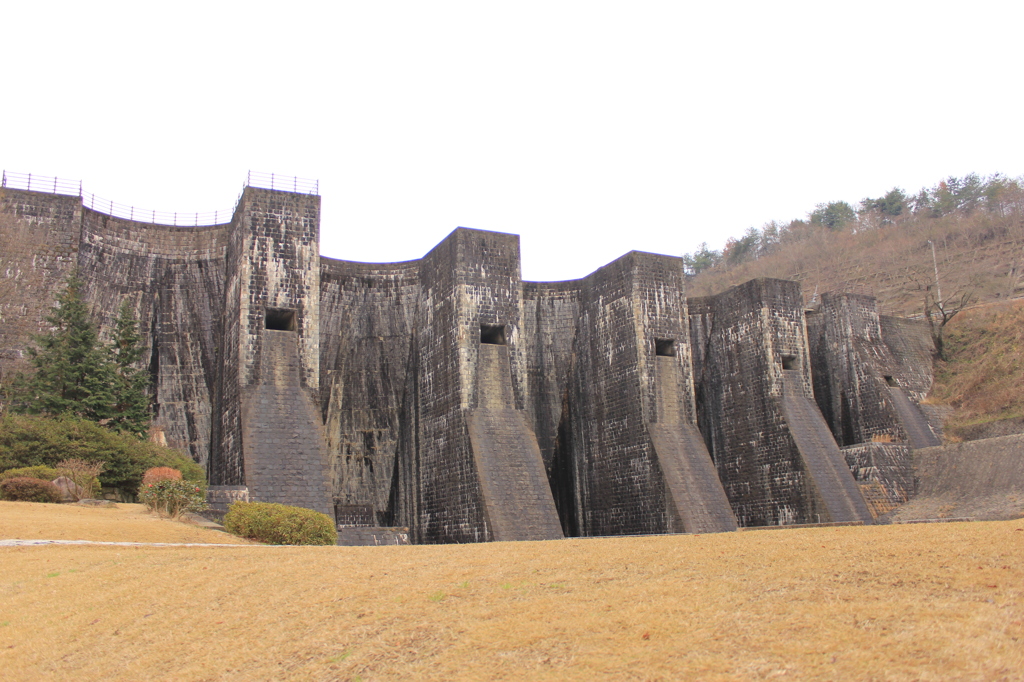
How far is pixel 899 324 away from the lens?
34.1 meters

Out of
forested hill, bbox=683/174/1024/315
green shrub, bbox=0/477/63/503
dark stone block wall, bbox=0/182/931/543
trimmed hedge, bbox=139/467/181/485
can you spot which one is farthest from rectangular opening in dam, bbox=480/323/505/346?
forested hill, bbox=683/174/1024/315

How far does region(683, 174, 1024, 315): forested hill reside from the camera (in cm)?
5272

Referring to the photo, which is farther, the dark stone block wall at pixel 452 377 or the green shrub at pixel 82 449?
the dark stone block wall at pixel 452 377

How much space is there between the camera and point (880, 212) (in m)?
78.5

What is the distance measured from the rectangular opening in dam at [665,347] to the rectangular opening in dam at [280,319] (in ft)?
32.1

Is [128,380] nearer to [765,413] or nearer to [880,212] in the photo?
[765,413]

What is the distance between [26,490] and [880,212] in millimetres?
77154

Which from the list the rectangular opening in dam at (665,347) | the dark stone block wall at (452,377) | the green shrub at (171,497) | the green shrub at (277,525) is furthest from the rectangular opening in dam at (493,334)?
the green shrub at (171,497)

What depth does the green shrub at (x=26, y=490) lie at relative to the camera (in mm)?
16234

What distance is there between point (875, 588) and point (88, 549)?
1060 cm

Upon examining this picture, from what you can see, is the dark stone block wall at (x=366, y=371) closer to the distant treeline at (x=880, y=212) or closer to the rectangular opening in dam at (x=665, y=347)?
the rectangular opening in dam at (x=665, y=347)

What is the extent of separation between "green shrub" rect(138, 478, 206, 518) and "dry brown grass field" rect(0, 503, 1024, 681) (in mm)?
4162

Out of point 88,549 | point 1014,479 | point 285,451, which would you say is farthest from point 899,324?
point 88,549

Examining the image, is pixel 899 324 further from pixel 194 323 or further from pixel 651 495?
pixel 194 323
